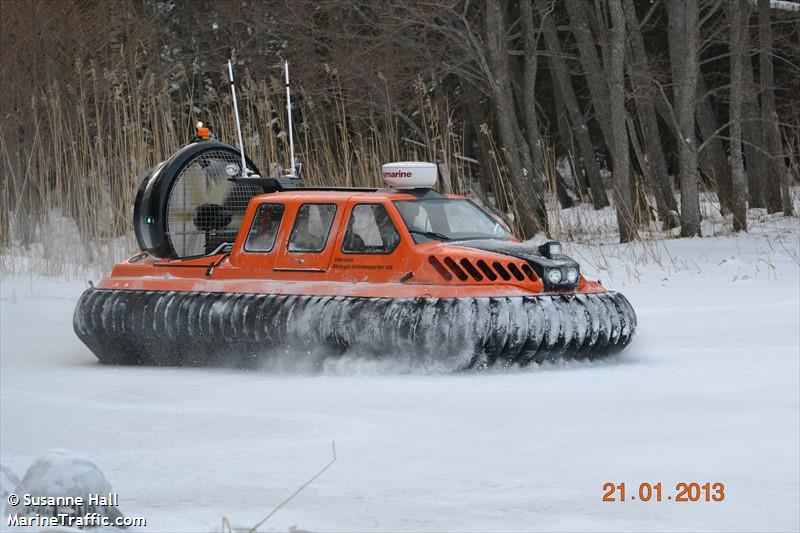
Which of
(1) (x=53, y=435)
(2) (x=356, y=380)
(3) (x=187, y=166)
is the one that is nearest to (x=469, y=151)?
(3) (x=187, y=166)

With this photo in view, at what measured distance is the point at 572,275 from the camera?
8383mm

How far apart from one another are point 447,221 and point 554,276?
1005 mm

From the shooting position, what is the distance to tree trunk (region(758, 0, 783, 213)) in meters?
19.0

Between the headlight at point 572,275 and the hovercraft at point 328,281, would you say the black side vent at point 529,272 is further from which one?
the headlight at point 572,275

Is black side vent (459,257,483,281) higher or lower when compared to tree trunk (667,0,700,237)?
lower

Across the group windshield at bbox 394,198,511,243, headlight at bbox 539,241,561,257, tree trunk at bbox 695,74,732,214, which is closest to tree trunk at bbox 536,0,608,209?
tree trunk at bbox 695,74,732,214

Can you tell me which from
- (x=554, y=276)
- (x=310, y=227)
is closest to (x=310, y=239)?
(x=310, y=227)

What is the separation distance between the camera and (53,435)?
244 inches

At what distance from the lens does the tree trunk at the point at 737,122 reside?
1697cm

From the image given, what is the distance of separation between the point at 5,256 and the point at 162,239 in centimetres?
470

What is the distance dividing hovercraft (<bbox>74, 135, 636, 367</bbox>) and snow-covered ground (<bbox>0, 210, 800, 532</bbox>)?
24 centimetres

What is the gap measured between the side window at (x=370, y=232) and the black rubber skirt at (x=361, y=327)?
423mm

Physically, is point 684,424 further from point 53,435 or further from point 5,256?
point 5,256

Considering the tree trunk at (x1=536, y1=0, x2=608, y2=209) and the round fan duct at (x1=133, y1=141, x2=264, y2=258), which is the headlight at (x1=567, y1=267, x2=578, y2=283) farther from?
the tree trunk at (x1=536, y1=0, x2=608, y2=209)
